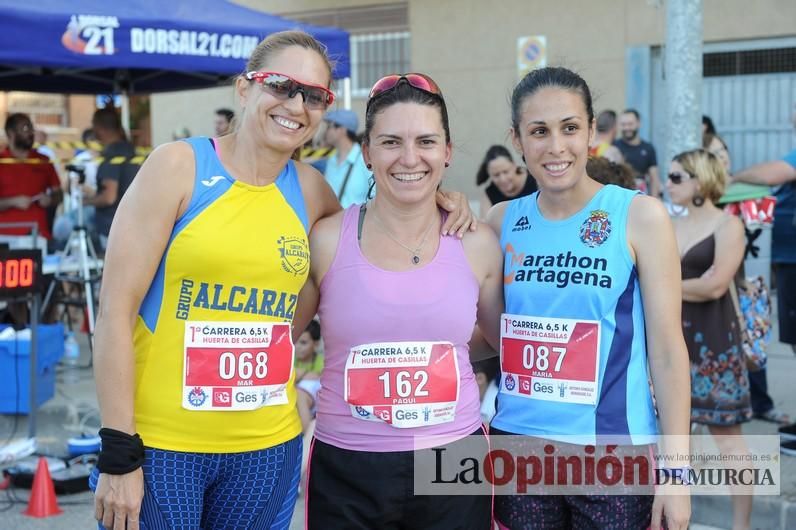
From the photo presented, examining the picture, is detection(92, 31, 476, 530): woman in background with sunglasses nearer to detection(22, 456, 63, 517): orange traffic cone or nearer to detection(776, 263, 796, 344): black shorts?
detection(22, 456, 63, 517): orange traffic cone

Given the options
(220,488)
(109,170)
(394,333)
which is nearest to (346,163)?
(109,170)

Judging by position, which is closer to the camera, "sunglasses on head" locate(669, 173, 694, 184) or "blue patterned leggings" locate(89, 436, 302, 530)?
"blue patterned leggings" locate(89, 436, 302, 530)

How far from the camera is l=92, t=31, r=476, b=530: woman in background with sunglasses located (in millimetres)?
2270

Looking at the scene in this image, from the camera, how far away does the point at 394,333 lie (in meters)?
2.44

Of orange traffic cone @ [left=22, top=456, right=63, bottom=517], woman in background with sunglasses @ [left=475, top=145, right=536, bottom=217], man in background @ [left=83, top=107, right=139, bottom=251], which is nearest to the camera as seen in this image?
orange traffic cone @ [left=22, top=456, right=63, bottom=517]

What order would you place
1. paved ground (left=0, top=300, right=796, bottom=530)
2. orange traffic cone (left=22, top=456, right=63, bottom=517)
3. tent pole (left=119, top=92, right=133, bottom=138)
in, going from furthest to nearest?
tent pole (left=119, top=92, right=133, bottom=138)
orange traffic cone (left=22, top=456, right=63, bottom=517)
paved ground (left=0, top=300, right=796, bottom=530)

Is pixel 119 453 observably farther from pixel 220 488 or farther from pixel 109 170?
pixel 109 170

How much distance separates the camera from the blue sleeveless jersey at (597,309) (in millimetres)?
2473

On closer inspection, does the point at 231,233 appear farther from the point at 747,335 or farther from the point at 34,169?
the point at 34,169

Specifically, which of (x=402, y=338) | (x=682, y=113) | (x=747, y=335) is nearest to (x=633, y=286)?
(x=402, y=338)

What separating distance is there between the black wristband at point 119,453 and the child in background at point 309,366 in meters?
2.99

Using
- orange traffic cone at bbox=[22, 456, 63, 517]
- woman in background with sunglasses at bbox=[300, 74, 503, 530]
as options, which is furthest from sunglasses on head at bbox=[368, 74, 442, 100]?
orange traffic cone at bbox=[22, 456, 63, 517]

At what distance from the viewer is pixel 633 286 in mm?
2484

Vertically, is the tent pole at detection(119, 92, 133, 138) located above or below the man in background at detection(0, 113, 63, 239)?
above
